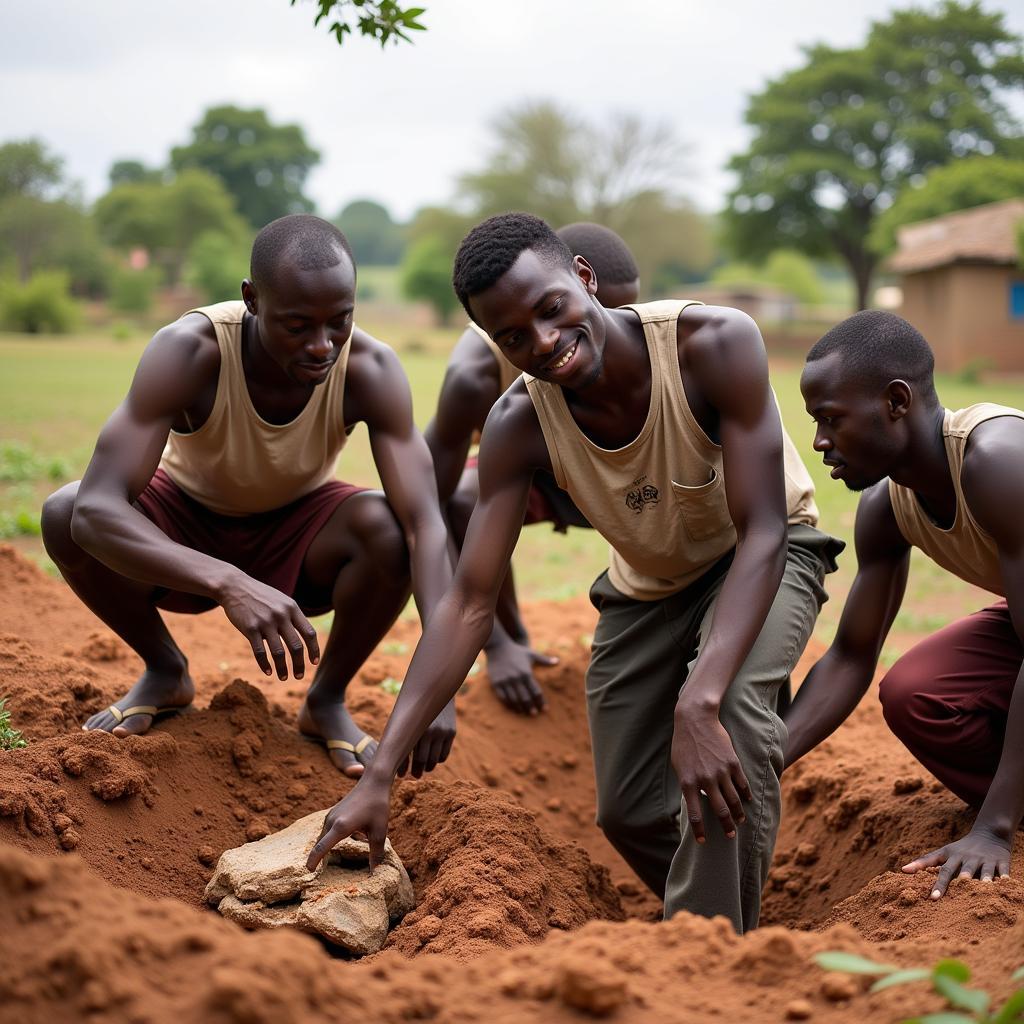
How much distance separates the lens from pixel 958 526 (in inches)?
119

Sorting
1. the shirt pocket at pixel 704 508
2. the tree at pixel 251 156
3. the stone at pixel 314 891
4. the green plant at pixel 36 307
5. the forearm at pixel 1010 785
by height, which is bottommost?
the stone at pixel 314 891

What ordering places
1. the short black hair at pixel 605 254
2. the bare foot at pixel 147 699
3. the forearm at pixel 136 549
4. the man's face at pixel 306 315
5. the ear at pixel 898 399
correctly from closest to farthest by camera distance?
1. the ear at pixel 898 399
2. the forearm at pixel 136 549
3. the man's face at pixel 306 315
4. the bare foot at pixel 147 699
5. the short black hair at pixel 605 254

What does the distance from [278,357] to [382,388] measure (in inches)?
13.3

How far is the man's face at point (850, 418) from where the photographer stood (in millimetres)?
2986

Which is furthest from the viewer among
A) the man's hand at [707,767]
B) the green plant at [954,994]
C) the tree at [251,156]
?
the tree at [251,156]

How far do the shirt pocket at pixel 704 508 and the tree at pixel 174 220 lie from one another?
4642 cm

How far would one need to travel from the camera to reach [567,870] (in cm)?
317

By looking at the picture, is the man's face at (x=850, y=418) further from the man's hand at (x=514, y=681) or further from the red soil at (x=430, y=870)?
the man's hand at (x=514, y=681)

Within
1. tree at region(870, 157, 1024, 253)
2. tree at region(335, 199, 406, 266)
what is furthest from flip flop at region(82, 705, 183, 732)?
tree at region(335, 199, 406, 266)

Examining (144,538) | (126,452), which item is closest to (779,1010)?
(144,538)

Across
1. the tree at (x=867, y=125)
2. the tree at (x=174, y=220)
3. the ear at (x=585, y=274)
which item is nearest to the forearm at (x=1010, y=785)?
the ear at (x=585, y=274)

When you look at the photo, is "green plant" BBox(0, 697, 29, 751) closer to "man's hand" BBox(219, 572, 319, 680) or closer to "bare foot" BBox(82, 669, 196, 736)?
"bare foot" BBox(82, 669, 196, 736)

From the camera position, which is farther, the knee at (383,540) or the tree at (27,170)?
the tree at (27,170)

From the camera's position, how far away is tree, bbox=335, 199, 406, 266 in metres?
94.9
